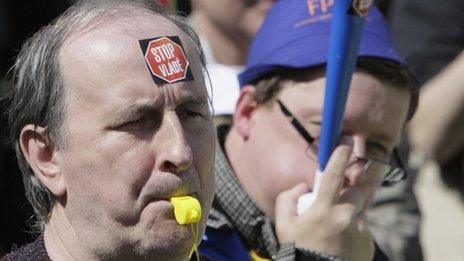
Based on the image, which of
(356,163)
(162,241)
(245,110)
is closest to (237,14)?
(245,110)

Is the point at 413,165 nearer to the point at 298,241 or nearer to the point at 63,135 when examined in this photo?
the point at 298,241

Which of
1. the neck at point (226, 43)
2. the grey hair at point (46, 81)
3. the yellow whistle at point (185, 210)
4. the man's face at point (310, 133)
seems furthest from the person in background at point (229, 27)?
the yellow whistle at point (185, 210)

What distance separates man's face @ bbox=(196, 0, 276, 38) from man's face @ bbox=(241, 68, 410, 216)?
1.30 m

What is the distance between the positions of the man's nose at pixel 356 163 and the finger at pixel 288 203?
13 centimetres

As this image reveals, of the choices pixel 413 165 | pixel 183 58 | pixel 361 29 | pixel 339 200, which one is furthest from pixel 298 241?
pixel 413 165

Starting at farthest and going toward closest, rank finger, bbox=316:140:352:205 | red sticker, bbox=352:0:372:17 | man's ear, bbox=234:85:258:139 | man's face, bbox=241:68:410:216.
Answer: man's ear, bbox=234:85:258:139
man's face, bbox=241:68:410:216
finger, bbox=316:140:352:205
red sticker, bbox=352:0:372:17

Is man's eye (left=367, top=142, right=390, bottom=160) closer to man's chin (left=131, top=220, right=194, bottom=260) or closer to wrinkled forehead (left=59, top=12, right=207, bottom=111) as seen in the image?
wrinkled forehead (left=59, top=12, right=207, bottom=111)

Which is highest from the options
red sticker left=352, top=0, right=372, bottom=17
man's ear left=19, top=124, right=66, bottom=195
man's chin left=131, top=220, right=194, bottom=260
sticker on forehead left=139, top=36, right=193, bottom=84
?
sticker on forehead left=139, top=36, right=193, bottom=84

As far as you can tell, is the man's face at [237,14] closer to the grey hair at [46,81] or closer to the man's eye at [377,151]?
the man's eye at [377,151]

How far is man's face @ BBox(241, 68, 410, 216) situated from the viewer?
3.53 m

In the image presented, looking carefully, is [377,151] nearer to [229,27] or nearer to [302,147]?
[302,147]

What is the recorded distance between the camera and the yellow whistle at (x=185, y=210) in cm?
259

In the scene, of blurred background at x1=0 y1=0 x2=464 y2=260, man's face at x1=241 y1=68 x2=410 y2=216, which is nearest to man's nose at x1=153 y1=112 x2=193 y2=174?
man's face at x1=241 y1=68 x2=410 y2=216

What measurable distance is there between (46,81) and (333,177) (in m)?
0.99
